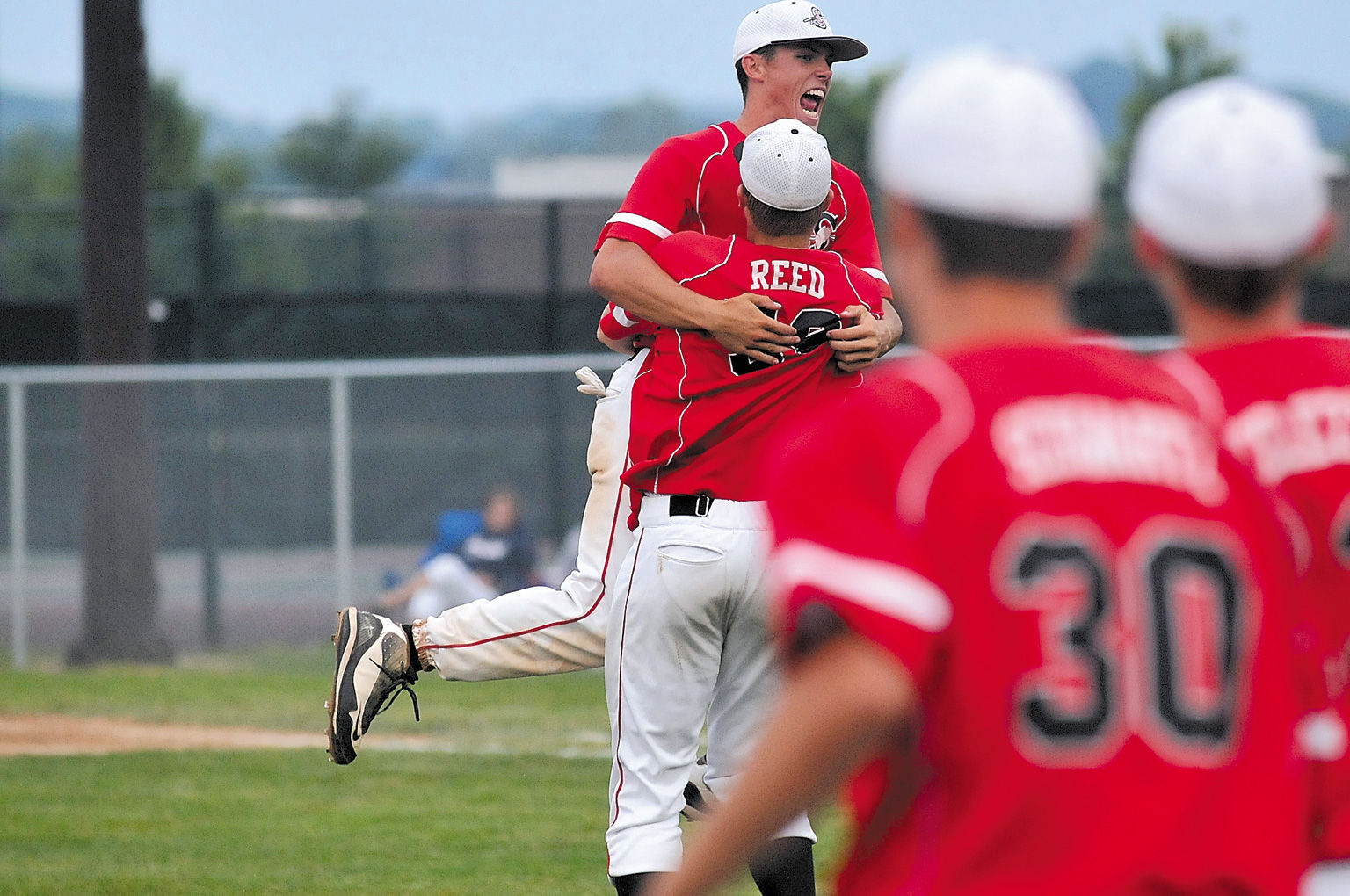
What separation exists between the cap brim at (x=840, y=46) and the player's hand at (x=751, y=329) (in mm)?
789

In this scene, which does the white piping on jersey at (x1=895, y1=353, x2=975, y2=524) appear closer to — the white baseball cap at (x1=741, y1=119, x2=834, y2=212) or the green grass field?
the white baseball cap at (x1=741, y1=119, x2=834, y2=212)

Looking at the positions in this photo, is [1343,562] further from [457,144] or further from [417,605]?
[457,144]

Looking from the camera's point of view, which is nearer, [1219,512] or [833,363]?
[1219,512]

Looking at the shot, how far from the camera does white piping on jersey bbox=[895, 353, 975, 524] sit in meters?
1.75

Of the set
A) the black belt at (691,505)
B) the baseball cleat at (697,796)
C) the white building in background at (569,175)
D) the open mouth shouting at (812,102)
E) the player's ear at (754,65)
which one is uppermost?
the white building in background at (569,175)

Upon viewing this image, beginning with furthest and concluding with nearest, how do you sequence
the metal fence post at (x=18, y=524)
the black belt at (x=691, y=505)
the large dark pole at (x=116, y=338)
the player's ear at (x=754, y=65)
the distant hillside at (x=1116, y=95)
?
the distant hillside at (x=1116, y=95) → the large dark pole at (x=116, y=338) → the metal fence post at (x=18, y=524) → the player's ear at (x=754, y=65) → the black belt at (x=691, y=505)

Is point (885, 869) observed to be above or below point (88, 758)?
above

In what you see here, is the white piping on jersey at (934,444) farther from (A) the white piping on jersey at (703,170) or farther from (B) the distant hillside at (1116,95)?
(B) the distant hillside at (1116,95)

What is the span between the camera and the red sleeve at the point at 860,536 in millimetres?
1707

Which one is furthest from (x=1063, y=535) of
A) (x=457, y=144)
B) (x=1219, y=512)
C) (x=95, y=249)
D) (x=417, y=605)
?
(x=457, y=144)

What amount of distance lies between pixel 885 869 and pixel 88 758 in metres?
7.56

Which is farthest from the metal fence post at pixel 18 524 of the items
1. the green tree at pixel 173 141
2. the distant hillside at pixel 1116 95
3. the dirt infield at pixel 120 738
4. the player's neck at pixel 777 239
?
the distant hillside at pixel 1116 95

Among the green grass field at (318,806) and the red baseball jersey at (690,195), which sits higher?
the red baseball jersey at (690,195)

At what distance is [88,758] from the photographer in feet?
28.2
